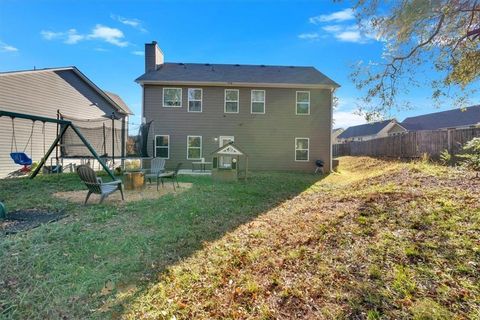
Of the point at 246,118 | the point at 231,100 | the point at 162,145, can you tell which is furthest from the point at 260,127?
the point at 162,145

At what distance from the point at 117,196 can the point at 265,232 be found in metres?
4.76

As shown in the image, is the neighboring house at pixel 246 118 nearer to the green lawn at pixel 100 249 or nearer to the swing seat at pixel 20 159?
the swing seat at pixel 20 159

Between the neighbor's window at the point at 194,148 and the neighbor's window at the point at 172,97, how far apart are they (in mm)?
1954

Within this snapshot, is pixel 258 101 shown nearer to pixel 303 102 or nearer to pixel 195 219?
pixel 303 102

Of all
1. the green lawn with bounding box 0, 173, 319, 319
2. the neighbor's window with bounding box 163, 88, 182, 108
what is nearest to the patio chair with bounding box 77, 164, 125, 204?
the green lawn with bounding box 0, 173, 319, 319

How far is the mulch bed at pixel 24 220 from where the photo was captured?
4082 mm

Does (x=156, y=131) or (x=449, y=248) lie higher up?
(x=156, y=131)

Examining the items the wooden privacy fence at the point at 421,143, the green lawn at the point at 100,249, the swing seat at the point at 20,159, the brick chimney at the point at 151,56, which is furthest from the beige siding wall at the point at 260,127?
the green lawn at the point at 100,249

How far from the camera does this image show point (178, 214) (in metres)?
5.28

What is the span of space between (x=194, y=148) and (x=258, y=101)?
4302 mm

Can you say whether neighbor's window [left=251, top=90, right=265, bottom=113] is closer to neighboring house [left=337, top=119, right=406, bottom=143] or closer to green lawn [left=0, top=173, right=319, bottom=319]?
green lawn [left=0, top=173, right=319, bottom=319]

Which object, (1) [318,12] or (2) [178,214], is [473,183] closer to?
(2) [178,214]

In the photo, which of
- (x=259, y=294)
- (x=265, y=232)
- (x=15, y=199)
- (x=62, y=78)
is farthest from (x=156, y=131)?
(x=259, y=294)

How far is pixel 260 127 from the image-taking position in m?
14.1
